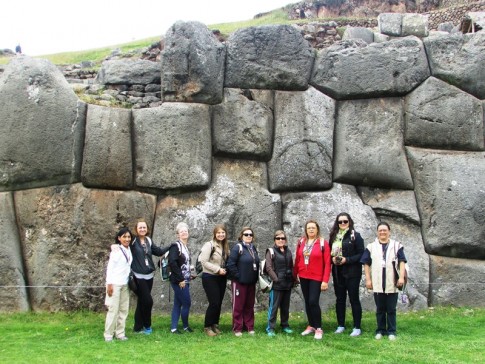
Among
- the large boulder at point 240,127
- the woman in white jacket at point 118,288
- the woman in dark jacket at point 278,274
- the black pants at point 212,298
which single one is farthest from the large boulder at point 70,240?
the woman in dark jacket at point 278,274

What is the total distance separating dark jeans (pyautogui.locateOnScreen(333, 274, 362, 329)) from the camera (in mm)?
8078

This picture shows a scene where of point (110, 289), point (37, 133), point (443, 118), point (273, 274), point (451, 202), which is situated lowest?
point (110, 289)

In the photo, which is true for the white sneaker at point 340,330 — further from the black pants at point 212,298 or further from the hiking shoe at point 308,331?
the black pants at point 212,298

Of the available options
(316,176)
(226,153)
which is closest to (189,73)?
(226,153)

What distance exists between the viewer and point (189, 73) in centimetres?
998

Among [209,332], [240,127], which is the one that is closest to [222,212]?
[240,127]

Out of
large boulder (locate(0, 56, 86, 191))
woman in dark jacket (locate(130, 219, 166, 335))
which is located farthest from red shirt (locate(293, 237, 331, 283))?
large boulder (locate(0, 56, 86, 191))

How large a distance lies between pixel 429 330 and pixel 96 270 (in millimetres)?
5101

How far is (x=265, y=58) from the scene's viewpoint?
10188 mm

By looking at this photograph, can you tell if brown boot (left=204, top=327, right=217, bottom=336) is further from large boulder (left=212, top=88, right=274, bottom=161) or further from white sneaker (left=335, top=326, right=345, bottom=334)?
large boulder (left=212, top=88, right=274, bottom=161)

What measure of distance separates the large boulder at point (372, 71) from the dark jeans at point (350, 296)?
11.7 ft

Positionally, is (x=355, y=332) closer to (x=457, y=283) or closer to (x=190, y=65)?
(x=457, y=283)

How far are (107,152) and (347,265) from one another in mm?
4246

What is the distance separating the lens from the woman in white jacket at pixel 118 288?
7.82 metres
